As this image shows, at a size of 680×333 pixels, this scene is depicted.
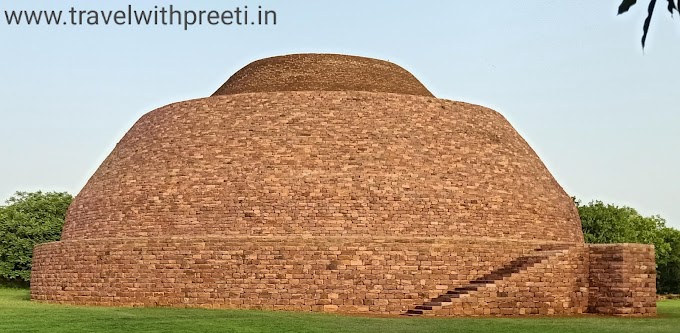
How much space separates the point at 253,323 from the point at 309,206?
5501 millimetres

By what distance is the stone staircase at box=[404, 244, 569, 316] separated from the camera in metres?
14.3

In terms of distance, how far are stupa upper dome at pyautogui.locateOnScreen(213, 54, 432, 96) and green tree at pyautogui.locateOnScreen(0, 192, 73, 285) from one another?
52.1 ft

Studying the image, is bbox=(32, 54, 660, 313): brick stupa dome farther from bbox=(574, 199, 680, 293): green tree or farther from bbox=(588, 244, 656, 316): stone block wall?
bbox=(574, 199, 680, 293): green tree

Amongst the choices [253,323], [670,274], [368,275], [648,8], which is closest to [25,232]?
[368,275]

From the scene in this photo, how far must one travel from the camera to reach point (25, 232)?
110ft

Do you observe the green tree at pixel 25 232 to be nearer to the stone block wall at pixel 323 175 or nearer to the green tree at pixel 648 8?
the stone block wall at pixel 323 175

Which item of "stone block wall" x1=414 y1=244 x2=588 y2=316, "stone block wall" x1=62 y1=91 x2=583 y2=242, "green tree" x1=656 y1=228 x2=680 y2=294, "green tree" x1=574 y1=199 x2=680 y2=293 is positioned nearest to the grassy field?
"stone block wall" x1=414 y1=244 x2=588 y2=316

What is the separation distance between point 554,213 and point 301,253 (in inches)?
269

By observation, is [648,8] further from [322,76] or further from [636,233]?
[636,233]

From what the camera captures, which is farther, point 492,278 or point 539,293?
point 492,278

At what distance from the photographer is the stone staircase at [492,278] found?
47.0 feet

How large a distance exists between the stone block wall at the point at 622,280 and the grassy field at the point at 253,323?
138 centimetres

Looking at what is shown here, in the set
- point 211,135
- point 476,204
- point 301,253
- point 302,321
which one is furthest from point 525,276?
point 211,135

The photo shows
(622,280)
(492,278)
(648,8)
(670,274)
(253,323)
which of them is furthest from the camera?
(670,274)
